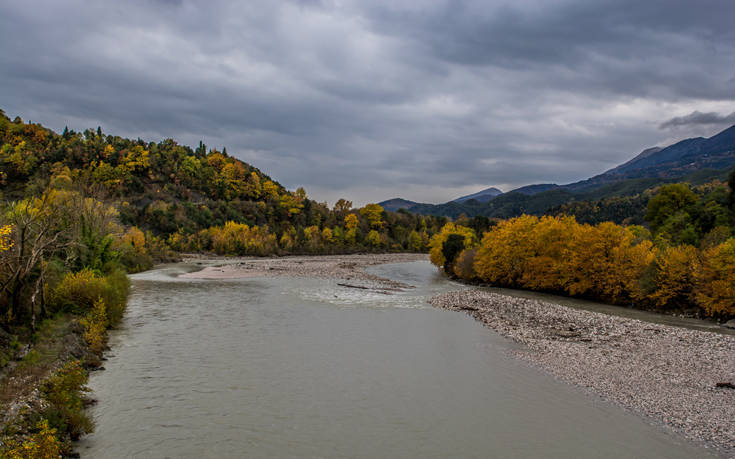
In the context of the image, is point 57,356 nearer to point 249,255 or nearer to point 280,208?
point 249,255

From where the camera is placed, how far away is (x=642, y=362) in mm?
18031

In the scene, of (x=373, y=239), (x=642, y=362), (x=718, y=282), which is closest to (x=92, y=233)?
(x=642, y=362)

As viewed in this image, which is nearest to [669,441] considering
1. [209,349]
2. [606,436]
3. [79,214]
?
[606,436]

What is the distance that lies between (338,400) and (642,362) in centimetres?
1384

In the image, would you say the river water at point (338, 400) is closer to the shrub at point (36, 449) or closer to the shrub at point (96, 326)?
the shrub at point (96, 326)

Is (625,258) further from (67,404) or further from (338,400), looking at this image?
(67,404)

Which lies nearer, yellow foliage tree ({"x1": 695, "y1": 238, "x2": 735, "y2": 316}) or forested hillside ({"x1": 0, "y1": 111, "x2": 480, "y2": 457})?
forested hillside ({"x1": 0, "y1": 111, "x2": 480, "y2": 457})

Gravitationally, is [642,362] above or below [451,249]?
below

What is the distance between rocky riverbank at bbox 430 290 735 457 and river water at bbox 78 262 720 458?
42.3 inches

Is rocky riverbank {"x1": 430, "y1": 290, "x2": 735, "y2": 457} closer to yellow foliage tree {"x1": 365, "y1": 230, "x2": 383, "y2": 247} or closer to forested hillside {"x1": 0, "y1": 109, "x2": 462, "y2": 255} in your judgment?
forested hillside {"x1": 0, "y1": 109, "x2": 462, "y2": 255}

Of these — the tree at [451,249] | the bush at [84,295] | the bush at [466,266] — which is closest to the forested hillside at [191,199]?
the tree at [451,249]

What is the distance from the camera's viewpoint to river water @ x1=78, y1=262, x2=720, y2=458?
415 inches

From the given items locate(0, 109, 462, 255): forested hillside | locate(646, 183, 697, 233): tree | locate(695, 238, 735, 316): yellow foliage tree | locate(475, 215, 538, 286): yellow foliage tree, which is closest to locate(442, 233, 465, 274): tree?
locate(475, 215, 538, 286): yellow foliage tree

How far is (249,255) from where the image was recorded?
110 m
